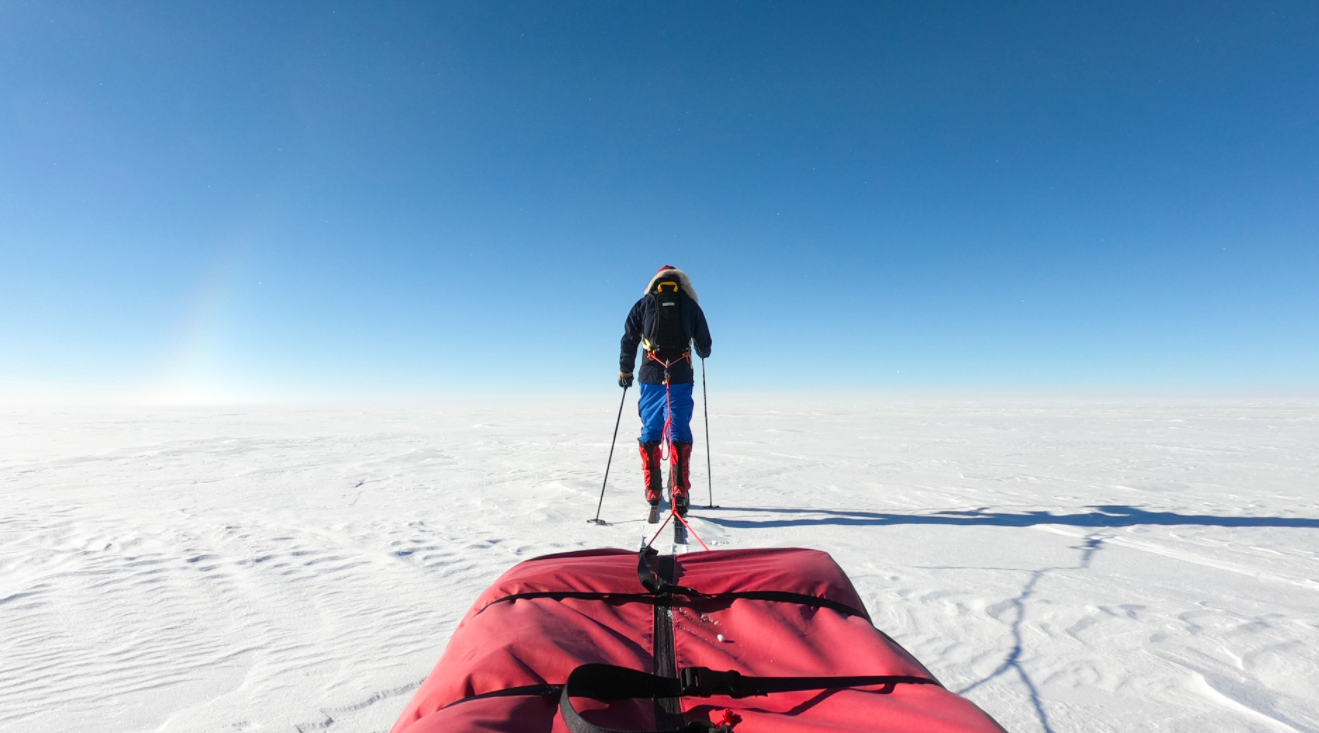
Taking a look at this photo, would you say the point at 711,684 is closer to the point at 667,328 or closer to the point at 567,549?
the point at 567,549

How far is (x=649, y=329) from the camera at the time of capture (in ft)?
14.4

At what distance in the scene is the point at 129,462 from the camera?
744 centimetres

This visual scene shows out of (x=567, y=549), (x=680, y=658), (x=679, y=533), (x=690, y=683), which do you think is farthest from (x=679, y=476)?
(x=690, y=683)

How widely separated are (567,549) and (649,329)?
6.23 ft

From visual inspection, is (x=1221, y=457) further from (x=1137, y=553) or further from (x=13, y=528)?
(x=13, y=528)

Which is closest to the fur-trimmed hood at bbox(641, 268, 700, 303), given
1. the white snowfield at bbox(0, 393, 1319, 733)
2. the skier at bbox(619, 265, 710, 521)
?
the skier at bbox(619, 265, 710, 521)

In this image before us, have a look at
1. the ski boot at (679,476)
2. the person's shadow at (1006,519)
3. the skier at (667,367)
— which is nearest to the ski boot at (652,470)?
the skier at (667,367)

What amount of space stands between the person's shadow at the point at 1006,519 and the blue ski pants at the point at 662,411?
73cm

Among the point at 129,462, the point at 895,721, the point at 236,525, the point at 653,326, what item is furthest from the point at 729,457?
the point at 129,462

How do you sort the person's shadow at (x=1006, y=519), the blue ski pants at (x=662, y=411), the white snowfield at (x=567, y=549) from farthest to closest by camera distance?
the blue ski pants at (x=662, y=411) < the person's shadow at (x=1006, y=519) < the white snowfield at (x=567, y=549)

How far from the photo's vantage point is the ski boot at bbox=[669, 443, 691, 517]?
3937 millimetres

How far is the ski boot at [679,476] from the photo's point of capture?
12.9 ft

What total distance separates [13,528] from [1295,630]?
7211 mm

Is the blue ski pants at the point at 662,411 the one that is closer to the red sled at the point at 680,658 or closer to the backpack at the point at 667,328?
the backpack at the point at 667,328
